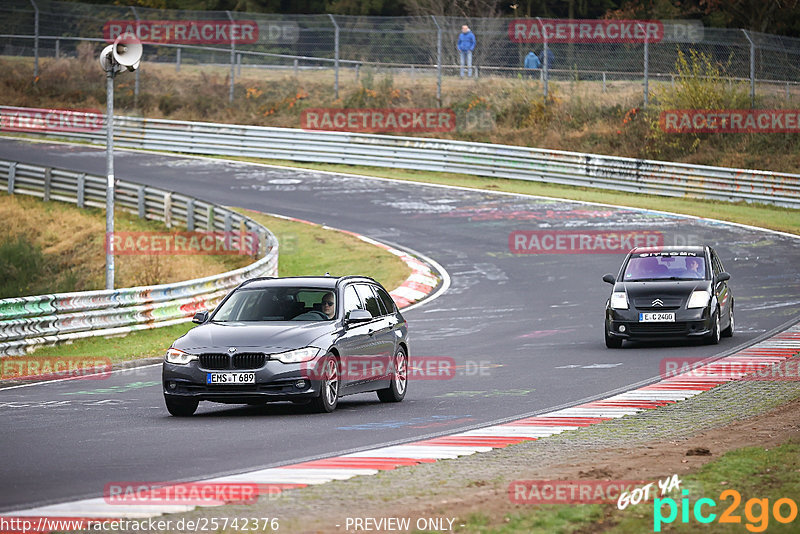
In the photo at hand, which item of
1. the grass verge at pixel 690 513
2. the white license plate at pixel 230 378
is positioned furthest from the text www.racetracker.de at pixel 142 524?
the white license plate at pixel 230 378

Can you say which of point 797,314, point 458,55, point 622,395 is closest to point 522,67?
point 458,55

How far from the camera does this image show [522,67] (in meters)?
44.9

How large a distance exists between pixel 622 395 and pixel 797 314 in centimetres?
944

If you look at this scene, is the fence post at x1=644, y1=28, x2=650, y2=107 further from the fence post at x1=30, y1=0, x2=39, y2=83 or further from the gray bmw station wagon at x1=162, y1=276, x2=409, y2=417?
the gray bmw station wagon at x1=162, y1=276, x2=409, y2=417

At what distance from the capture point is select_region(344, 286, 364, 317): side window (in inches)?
533

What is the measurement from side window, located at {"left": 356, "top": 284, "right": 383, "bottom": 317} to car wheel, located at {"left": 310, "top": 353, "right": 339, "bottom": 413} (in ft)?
4.63

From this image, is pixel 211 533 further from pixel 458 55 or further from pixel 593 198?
pixel 458 55

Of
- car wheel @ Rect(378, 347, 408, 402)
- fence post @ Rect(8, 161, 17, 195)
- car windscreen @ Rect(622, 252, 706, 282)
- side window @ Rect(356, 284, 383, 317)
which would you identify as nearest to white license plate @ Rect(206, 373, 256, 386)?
car wheel @ Rect(378, 347, 408, 402)

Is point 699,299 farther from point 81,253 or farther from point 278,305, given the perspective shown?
point 81,253

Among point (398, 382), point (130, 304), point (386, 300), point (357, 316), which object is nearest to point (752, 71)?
point (130, 304)

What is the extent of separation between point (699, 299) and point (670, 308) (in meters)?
0.47

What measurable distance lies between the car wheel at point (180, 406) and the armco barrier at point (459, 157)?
93.5ft

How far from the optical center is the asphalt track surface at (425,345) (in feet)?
32.5

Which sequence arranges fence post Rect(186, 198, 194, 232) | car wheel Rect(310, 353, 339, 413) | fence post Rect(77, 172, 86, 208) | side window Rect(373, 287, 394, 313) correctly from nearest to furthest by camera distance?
car wheel Rect(310, 353, 339, 413) < side window Rect(373, 287, 394, 313) < fence post Rect(186, 198, 194, 232) < fence post Rect(77, 172, 86, 208)
